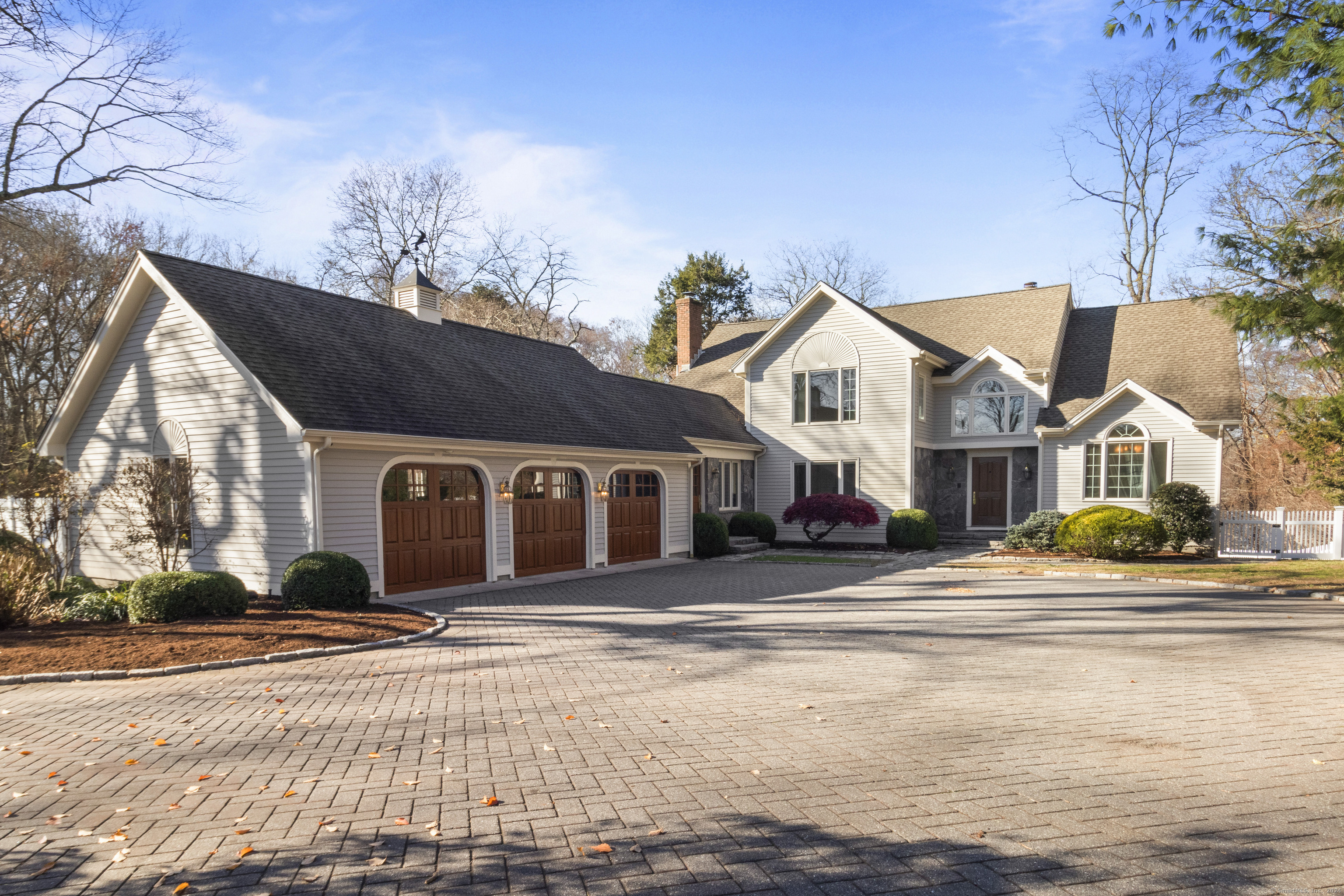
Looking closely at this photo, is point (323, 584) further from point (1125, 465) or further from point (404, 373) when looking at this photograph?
point (1125, 465)

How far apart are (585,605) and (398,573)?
343cm

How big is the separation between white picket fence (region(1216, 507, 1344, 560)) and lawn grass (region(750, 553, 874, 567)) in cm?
911

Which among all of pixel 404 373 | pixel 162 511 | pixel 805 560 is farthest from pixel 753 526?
pixel 162 511

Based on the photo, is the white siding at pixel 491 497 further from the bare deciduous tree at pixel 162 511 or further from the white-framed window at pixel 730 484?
the white-framed window at pixel 730 484

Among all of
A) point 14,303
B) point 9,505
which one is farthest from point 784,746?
point 14,303

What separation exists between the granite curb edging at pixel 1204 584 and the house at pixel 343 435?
947 cm

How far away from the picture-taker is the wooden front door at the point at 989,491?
2494 cm

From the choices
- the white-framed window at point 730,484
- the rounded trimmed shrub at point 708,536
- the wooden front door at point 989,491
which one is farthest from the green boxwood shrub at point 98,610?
the wooden front door at point 989,491

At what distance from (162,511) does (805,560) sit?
13.9 m

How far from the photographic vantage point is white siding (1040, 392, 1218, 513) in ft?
69.2

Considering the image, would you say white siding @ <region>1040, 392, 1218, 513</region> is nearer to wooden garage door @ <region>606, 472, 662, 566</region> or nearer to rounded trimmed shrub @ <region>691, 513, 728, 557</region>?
rounded trimmed shrub @ <region>691, 513, 728, 557</region>

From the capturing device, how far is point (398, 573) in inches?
543

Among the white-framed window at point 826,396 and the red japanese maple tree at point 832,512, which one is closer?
the red japanese maple tree at point 832,512

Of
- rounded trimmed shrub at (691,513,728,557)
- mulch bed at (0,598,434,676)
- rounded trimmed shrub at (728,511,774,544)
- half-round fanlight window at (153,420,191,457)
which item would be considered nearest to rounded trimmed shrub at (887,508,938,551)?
rounded trimmed shrub at (728,511,774,544)
